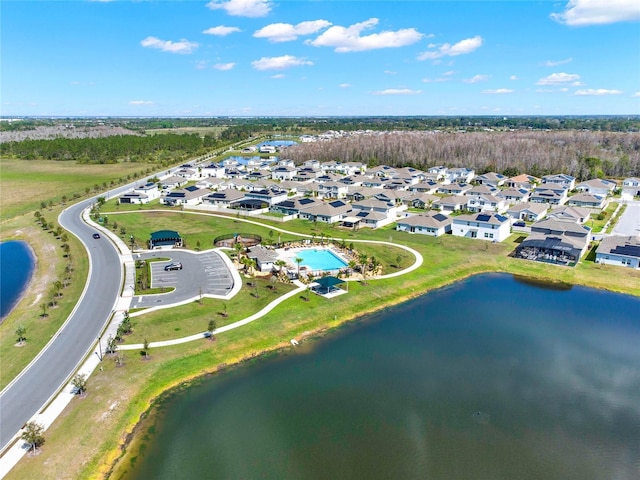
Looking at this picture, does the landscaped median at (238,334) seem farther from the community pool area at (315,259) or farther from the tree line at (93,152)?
the tree line at (93,152)

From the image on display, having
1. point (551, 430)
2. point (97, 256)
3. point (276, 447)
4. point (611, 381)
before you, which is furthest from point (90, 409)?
point (611, 381)

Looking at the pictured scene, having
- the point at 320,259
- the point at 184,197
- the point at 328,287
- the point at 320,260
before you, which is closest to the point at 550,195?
the point at 320,259

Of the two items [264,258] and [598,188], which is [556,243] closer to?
[264,258]

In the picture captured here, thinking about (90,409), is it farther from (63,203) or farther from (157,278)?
(63,203)

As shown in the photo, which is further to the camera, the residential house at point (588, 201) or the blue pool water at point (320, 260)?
the residential house at point (588, 201)

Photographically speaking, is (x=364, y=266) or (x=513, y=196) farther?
(x=513, y=196)

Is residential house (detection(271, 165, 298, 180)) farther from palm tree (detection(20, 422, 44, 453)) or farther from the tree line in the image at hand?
palm tree (detection(20, 422, 44, 453))

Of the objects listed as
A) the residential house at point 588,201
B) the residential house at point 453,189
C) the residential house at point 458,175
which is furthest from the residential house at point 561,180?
the residential house at point 453,189
